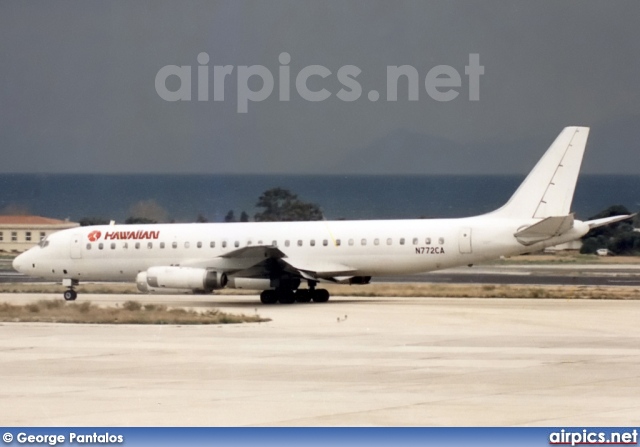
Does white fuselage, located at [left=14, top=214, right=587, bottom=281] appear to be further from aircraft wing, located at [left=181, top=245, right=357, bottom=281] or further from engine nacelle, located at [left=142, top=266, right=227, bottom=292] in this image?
engine nacelle, located at [left=142, top=266, right=227, bottom=292]

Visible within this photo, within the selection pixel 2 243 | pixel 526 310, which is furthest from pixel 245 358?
pixel 2 243

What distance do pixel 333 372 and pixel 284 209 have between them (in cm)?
7099

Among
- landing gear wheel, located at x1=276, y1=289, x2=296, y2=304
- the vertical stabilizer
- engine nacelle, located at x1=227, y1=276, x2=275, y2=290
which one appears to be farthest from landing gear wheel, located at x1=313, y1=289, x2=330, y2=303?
the vertical stabilizer

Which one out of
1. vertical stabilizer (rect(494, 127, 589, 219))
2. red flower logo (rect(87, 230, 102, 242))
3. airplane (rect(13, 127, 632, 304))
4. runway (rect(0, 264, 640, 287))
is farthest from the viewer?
runway (rect(0, 264, 640, 287))

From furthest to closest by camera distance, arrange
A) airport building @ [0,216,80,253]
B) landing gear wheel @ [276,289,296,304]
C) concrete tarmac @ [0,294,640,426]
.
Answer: airport building @ [0,216,80,253] → landing gear wheel @ [276,289,296,304] → concrete tarmac @ [0,294,640,426]

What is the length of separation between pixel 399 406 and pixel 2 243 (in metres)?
80.5

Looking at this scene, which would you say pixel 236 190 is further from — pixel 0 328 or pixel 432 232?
pixel 0 328

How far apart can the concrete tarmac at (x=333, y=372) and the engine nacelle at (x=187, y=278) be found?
6.79 m

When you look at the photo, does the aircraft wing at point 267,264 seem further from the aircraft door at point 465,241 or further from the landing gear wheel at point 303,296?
the aircraft door at point 465,241

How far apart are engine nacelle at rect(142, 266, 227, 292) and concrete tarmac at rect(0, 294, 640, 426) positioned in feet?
22.3

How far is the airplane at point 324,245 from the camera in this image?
37844 millimetres

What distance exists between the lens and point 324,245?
131 feet

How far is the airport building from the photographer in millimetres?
90500

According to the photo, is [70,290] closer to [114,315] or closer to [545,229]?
[114,315]
